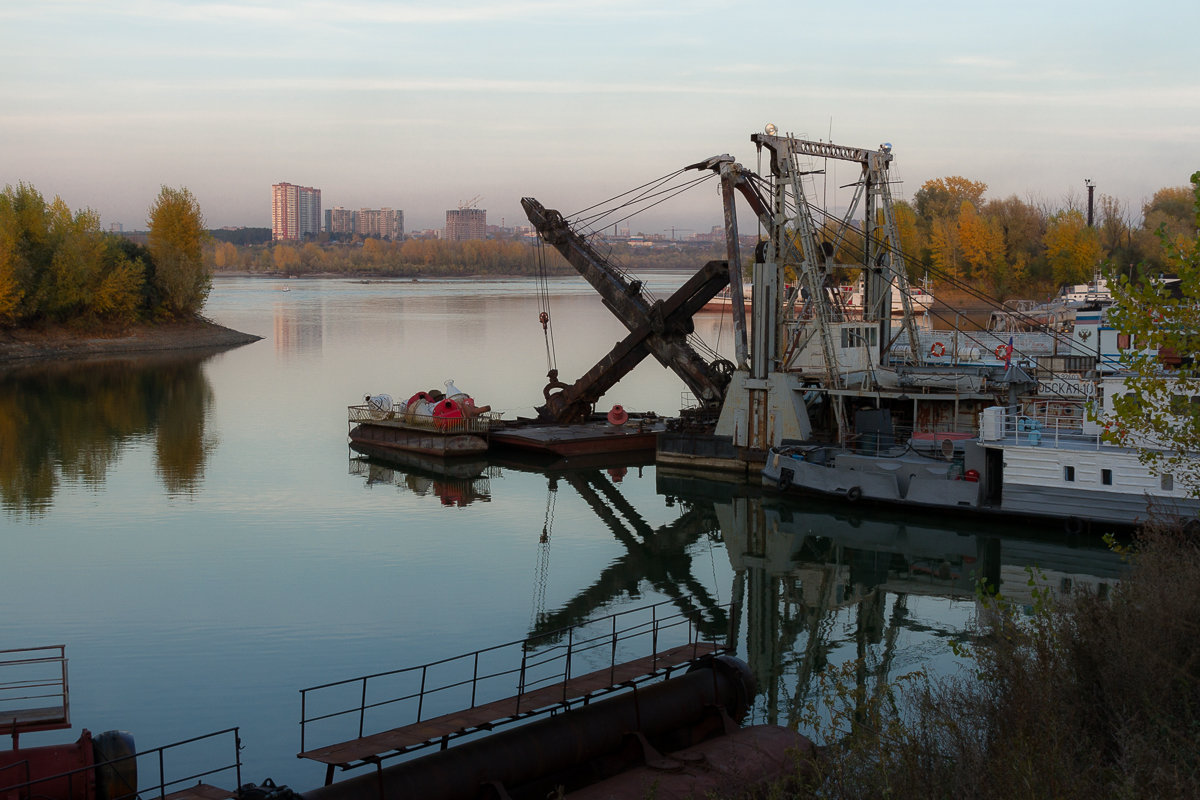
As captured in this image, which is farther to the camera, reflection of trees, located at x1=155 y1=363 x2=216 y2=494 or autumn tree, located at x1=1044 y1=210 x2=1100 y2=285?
autumn tree, located at x1=1044 y1=210 x2=1100 y2=285

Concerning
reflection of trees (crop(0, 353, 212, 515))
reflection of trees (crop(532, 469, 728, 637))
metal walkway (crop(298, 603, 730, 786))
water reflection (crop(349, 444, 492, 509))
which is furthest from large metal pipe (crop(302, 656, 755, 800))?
reflection of trees (crop(0, 353, 212, 515))

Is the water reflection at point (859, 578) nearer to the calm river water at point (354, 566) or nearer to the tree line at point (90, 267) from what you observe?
the calm river water at point (354, 566)

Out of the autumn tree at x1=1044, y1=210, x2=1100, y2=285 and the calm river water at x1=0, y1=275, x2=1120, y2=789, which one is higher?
the autumn tree at x1=1044, y1=210, x2=1100, y2=285

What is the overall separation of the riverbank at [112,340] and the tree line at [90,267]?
100 centimetres

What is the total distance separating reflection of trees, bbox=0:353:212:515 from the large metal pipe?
66.6 ft

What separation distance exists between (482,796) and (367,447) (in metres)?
26.4

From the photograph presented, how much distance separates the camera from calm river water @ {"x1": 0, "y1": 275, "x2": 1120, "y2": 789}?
648 inches

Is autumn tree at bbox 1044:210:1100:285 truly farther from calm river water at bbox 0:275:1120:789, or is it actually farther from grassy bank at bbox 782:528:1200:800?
grassy bank at bbox 782:528:1200:800

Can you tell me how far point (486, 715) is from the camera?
38.6 feet

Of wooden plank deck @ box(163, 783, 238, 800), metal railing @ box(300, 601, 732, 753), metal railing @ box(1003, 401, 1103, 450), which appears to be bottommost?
metal railing @ box(300, 601, 732, 753)

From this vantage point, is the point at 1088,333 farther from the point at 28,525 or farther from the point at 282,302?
the point at 282,302

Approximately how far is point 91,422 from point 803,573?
31.0 metres

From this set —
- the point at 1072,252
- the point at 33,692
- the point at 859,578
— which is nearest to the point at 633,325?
the point at 859,578

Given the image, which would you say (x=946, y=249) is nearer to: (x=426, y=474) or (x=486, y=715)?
(x=426, y=474)
